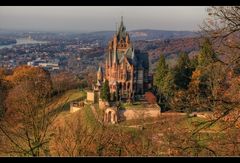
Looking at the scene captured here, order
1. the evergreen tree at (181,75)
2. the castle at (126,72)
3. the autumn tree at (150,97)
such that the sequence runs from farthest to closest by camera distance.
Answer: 1. the castle at (126,72)
2. the autumn tree at (150,97)
3. the evergreen tree at (181,75)

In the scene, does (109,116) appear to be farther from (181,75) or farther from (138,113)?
(181,75)

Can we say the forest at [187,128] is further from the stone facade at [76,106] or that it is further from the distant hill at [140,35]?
the distant hill at [140,35]

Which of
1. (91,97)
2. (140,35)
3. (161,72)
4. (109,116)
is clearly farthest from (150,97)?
(140,35)

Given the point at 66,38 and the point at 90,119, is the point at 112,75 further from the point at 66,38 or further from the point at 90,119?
the point at 66,38

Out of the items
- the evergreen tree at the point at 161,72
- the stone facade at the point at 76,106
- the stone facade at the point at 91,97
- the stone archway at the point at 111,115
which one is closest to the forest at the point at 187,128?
the stone archway at the point at 111,115

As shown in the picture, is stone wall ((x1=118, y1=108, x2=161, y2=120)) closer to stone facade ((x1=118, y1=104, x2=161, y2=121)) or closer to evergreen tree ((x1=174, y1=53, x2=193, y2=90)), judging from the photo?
stone facade ((x1=118, y1=104, x2=161, y2=121))

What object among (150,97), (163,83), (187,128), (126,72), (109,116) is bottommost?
(109,116)
